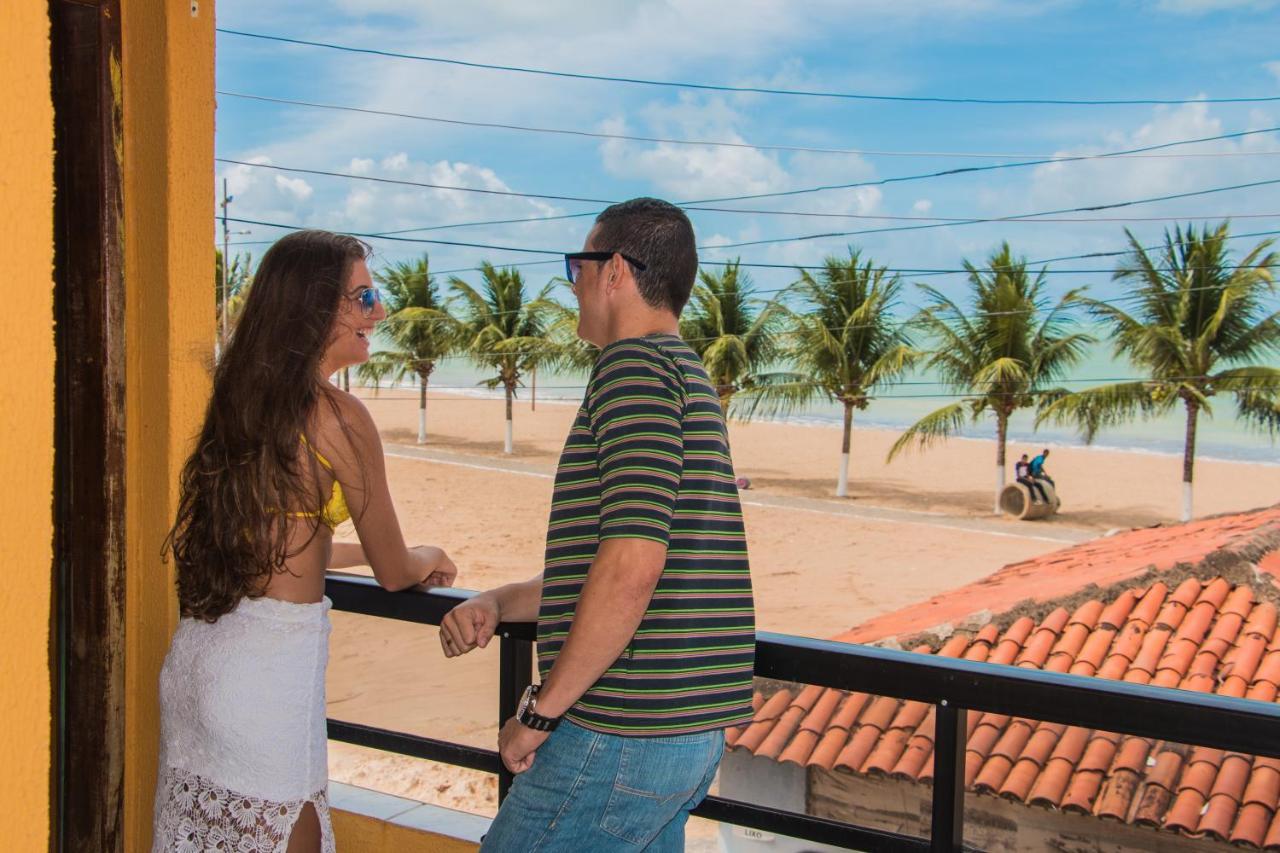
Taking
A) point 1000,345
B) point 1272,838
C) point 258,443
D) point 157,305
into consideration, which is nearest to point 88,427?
point 157,305

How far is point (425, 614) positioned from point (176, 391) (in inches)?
23.7

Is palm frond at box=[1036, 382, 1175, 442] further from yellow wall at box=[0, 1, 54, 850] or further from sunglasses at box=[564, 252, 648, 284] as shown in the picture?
yellow wall at box=[0, 1, 54, 850]

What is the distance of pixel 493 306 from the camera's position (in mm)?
44688

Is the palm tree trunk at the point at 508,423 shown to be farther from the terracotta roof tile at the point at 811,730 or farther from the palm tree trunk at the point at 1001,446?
Answer: the terracotta roof tile at the point at 811,730

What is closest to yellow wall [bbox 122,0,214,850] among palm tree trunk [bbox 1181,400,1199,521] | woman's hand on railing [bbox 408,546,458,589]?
woman's hand on railing [bbox 408,546,458,589]

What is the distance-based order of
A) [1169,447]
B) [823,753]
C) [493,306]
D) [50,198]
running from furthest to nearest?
[1169,447] < [493,306] < [823,753] < [50,198]

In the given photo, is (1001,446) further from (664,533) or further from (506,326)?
(664,533)

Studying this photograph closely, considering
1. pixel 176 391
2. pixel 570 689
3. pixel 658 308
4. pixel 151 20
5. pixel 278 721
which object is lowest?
pixel 278 721

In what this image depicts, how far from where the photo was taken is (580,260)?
1.66 metres

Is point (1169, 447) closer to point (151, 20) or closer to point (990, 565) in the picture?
point (990, 565)

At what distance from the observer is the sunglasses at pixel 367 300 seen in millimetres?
1839

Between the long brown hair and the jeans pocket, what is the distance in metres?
0.60

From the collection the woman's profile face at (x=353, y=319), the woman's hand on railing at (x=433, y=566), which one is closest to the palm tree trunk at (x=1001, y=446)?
the woman's hand on railing at (x=433, y=566)

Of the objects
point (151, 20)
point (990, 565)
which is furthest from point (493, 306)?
point (151, 20)
